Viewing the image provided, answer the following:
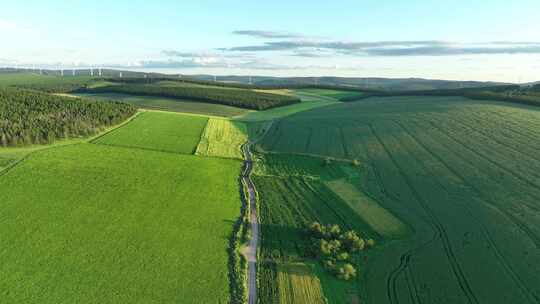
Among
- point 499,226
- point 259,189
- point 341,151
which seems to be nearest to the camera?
point 499,226

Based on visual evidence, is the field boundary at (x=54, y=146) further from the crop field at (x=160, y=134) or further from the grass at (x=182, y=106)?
the grass at (x=182, y=106)

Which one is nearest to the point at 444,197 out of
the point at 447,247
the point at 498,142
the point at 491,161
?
the point at 447,247

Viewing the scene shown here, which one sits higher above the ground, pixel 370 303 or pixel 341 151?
pixel 341 151

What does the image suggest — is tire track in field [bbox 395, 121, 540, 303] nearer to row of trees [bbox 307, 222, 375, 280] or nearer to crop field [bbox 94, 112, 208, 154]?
row of trees [bbox 307, 222, 375, 280]

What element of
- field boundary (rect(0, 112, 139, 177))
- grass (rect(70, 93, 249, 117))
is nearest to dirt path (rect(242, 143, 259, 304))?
field boundary (rect(0, 112, 139, 177))

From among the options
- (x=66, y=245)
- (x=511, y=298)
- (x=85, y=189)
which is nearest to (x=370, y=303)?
(x=511, y=298)

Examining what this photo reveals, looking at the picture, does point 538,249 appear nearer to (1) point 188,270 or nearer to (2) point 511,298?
(2) point 511,298
